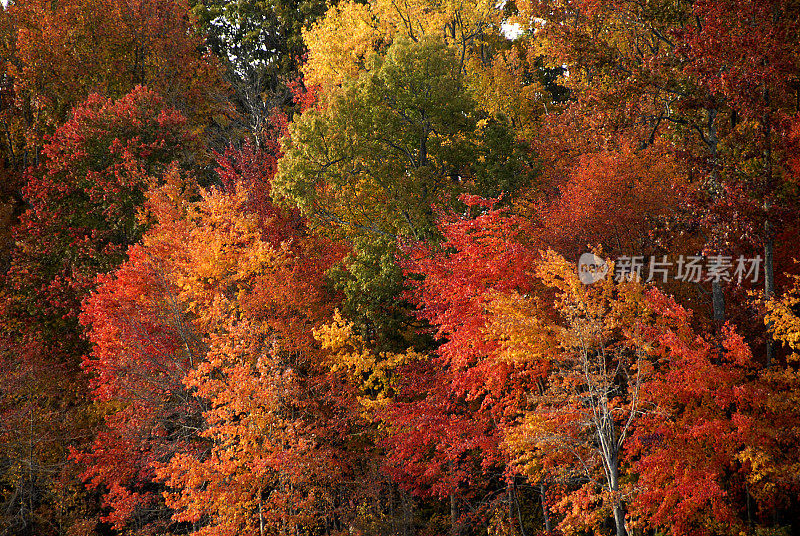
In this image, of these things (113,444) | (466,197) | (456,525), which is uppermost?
(466,197)

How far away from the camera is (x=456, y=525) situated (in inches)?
874

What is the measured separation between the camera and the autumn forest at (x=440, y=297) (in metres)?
17.2

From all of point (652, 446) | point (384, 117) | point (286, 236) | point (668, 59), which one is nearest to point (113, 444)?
point (286, 236)

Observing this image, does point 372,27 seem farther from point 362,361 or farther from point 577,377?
point 577,377

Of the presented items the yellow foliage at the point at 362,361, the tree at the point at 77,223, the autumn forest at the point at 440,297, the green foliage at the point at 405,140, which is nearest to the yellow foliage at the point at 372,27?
the autumn forest at the point at 440,297

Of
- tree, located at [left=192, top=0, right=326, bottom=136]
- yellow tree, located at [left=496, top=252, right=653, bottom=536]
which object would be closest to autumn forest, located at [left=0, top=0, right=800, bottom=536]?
yellow tree, located at [left=496, top=252, right=653, bottom=536]

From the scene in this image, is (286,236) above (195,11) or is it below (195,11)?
below

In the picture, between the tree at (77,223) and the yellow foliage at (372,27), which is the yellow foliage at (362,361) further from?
the tree at (77,223)

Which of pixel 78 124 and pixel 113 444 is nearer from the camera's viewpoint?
pixel 113 444

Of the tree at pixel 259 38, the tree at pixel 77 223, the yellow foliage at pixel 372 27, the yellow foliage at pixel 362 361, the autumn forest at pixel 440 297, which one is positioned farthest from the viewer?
the tree at pixel 259 38

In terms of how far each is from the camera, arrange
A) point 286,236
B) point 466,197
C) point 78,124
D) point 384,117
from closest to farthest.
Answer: point 466,197
point 384,117
point 286,236
point 78,124

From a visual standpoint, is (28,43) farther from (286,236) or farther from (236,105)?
(286,236)

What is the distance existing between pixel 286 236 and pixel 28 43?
64.7ft

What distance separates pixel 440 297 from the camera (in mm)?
20531
